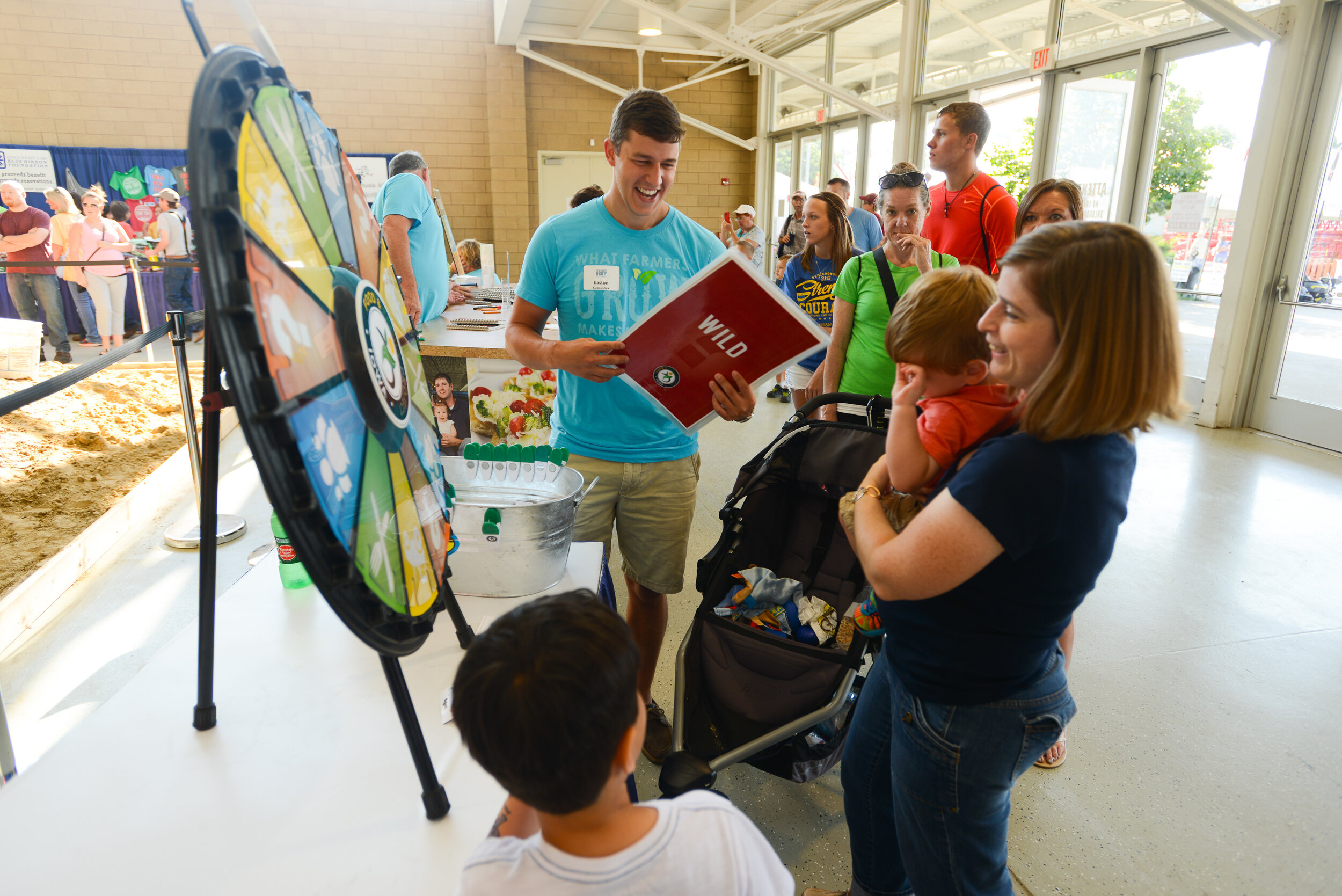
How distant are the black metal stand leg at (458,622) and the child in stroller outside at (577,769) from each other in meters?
0.47

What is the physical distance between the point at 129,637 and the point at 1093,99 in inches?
274

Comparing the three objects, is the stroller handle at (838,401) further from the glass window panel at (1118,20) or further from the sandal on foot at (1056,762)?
the glass window panel at (1118,20)

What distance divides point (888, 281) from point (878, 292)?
7 centimetres

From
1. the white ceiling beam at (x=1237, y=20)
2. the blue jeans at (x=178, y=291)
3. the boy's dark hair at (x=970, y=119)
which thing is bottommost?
the blue jeans at (x=178, y=291)

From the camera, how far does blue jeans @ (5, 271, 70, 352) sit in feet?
23.0

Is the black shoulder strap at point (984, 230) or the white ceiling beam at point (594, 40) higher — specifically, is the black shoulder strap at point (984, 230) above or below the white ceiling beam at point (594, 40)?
below

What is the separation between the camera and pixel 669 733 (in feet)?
6.29

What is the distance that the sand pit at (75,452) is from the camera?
309cm

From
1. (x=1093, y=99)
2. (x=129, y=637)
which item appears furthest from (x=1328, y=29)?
(x=129, y=637)

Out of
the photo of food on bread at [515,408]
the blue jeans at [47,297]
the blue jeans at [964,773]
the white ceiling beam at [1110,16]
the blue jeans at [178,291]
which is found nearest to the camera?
the blue jeans at [964,773]

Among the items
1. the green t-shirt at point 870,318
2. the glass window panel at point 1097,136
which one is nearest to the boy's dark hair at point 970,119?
the green t-shirt at point 870,318

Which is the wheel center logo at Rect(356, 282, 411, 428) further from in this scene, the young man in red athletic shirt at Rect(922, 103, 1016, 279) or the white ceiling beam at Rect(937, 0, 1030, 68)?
the white ceiling beam at Rect(937, 0, 1030, 68)

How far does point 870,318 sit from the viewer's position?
243 centimetres

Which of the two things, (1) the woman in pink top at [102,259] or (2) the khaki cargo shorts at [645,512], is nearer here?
(2) the khaki cargo shorts at [645,512]
